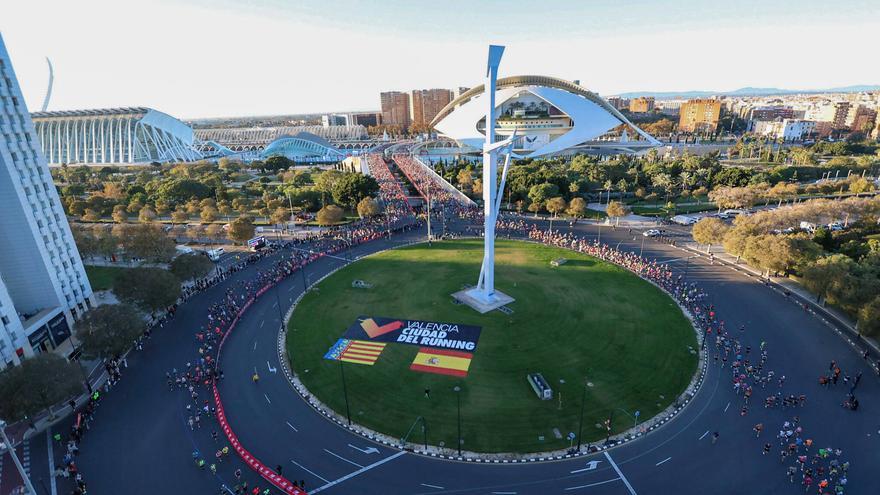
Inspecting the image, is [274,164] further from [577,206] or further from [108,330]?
[108,330]

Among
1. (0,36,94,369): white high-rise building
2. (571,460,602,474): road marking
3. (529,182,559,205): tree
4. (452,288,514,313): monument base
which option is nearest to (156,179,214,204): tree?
(0,36,94,369): white high-rise building

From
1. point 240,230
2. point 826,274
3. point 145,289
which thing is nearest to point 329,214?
point 240,230

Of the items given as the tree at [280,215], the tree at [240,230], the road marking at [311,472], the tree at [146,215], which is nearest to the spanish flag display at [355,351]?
the road marking at [311,472]

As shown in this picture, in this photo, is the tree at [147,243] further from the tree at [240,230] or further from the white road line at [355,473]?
the white road line at [355,473]

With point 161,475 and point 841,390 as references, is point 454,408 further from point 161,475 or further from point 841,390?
point 841,390

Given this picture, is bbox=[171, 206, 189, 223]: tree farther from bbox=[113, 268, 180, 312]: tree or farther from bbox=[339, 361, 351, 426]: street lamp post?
bbox=[339, 361, 351, 426]: street lamp post

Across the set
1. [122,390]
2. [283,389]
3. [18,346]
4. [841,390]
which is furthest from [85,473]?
[841,390]
